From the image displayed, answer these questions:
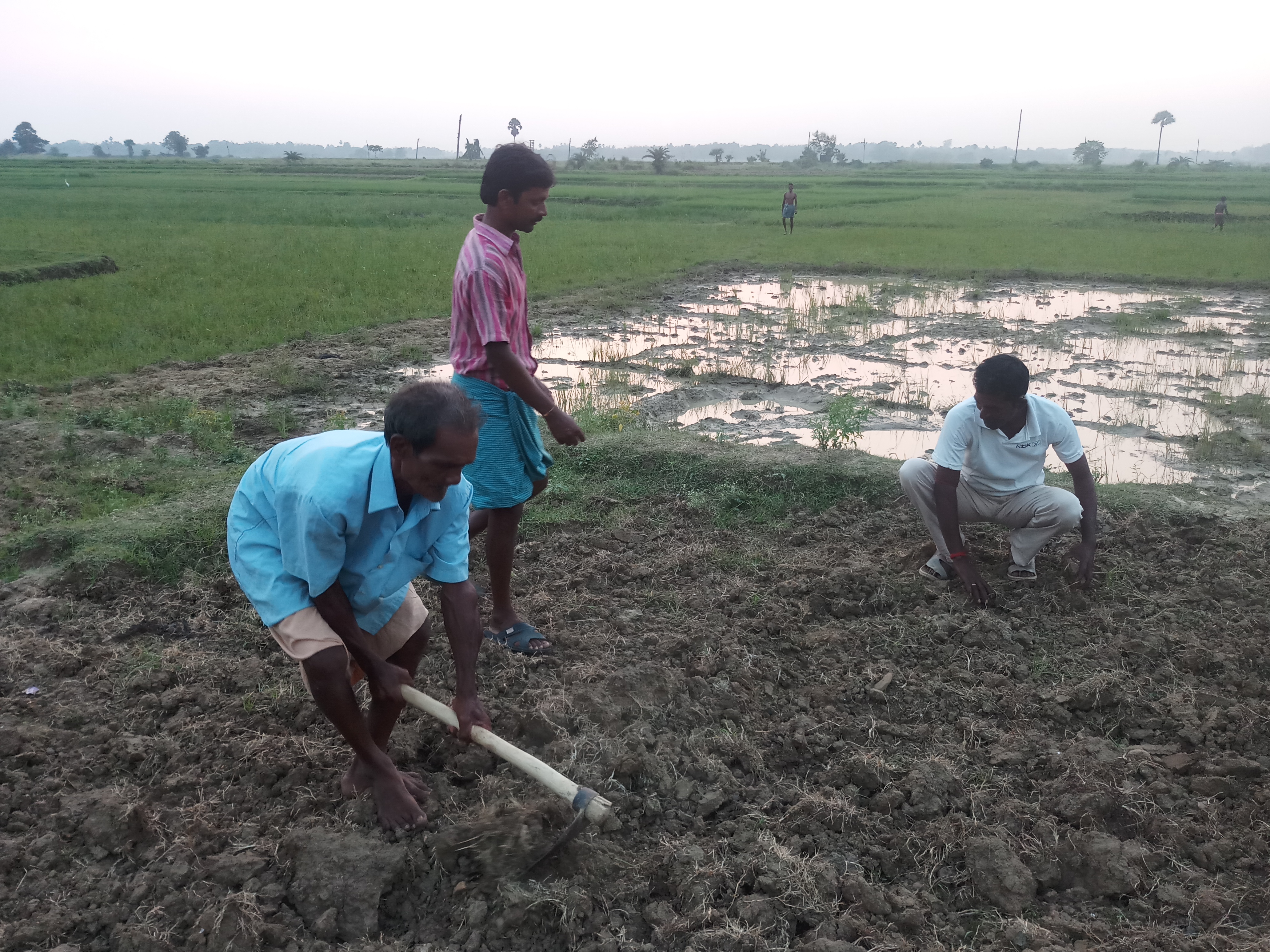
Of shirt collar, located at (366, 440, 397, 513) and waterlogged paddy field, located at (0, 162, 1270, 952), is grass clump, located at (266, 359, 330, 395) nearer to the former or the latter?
waterlogged paddy field, located at (0, 162, 1270, 952)

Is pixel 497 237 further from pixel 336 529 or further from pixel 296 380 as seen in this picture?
pixel 296 380

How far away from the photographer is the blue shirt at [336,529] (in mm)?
1886

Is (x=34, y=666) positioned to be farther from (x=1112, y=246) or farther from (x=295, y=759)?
(x=1112, y=246)

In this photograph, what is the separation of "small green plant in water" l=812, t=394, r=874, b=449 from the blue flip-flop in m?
2.47

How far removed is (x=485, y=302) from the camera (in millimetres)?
2787

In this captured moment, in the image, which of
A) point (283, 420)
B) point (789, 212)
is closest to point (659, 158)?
point (789, 212)

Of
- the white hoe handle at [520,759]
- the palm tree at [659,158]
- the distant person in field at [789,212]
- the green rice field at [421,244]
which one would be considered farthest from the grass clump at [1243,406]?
the palm tree at [659,158]

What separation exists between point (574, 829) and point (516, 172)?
1.89m

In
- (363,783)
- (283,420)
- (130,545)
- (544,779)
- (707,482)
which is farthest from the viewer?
(283,420)

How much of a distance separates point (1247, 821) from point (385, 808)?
2.17m

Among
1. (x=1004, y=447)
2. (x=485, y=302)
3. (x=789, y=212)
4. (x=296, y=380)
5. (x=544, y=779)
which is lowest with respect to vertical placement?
(x=544, y=779)

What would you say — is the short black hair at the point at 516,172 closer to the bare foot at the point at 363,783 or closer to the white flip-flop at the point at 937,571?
the bare foot at the point at 363,783

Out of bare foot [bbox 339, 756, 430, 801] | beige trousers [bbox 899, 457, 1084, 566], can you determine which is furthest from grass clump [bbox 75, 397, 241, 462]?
beige trousers [bbox 899, 457, 1084, 566]

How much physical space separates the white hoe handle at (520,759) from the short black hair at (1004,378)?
1.93 meters
